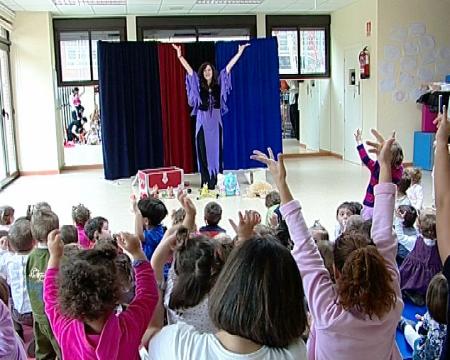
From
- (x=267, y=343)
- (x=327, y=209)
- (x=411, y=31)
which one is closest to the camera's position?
(x=267, y=343)

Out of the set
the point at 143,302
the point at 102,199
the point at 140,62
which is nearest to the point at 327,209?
the point at 102,199

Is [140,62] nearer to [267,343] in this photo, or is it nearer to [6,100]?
[6,100]

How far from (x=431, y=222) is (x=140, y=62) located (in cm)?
641

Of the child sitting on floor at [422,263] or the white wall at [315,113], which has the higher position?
the white wall at [315,113]

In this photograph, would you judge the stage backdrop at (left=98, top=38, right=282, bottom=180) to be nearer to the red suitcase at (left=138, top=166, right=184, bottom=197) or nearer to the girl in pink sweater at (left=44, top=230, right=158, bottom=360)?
the red suitcase at (left=138, top=166, right=184, bottom=197)

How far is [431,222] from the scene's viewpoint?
3096mm

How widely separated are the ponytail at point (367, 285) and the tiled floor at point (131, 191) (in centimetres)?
393

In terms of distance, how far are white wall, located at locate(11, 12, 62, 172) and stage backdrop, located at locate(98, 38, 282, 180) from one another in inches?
64.2

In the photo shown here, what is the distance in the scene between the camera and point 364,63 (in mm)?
9375

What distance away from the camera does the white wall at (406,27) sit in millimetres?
9047

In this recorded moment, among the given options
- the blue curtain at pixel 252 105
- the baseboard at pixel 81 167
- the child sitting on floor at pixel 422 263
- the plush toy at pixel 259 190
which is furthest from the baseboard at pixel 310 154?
the child sitting on floor at pixel 422 263

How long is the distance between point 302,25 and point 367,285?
381 inches

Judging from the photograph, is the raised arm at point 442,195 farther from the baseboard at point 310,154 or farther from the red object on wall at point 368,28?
the baseboard at point 310,154

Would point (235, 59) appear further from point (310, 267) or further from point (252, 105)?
point (310, 267)
